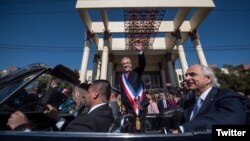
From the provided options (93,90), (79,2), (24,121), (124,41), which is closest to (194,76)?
(93,90)

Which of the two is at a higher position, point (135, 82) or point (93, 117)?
point (135, 82)

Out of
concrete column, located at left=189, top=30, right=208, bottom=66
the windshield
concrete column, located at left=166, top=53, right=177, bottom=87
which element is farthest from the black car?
concrete column, located at left=166, top=53, right=177, bottom=87

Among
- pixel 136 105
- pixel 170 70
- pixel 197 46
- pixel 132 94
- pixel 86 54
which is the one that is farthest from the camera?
pixel 170 70

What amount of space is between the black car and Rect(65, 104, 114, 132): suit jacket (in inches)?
3.6

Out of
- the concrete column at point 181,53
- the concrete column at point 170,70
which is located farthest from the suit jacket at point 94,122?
the concrete column at point 170,70

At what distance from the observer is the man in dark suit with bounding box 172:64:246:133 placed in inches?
64.8

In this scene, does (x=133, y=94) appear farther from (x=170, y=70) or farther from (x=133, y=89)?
(x=170, y=70)

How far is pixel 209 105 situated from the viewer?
2021 mm

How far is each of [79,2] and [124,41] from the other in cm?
894

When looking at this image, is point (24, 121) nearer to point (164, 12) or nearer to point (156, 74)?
point (164, 12)

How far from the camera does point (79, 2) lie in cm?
1516

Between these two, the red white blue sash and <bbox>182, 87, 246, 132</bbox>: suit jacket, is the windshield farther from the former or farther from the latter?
<bbox>182, 87, 246, 132</bbox>: suit jacket

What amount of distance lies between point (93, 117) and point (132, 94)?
1545 millimetres

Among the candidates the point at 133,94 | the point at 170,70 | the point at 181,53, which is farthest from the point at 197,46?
the point at 133,94
